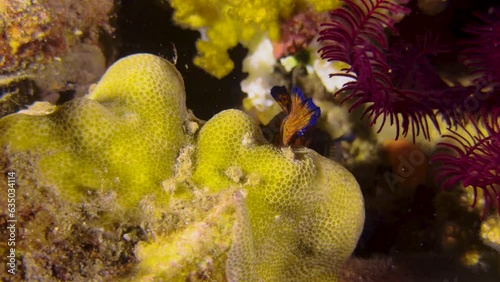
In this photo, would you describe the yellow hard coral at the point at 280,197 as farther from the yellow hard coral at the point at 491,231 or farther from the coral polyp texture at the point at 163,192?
the yellow hard coral at the point at 491,231

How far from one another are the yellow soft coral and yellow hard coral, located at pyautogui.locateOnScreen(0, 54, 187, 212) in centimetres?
92

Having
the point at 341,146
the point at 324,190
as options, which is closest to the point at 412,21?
the point at 341,146

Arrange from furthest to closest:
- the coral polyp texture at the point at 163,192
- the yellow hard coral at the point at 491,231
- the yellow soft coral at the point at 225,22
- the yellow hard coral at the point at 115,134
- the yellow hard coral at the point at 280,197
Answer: the yellow hard coral at the point at 491,231
the yellow soft coral at the point at 225,22
the yellow hard coral at the point at 280,197
the yellow hard coral at the point at 115,134
the coral polyp texture at the point at 163,192

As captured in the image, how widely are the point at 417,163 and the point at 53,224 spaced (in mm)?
3303

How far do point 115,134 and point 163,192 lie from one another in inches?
20.7

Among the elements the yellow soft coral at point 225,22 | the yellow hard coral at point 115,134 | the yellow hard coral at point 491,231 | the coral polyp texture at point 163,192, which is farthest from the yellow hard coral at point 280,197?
the yellow hard coral at point 491,231

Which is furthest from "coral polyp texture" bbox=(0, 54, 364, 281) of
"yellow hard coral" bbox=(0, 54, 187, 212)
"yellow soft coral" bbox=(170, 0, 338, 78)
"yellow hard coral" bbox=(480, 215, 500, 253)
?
"yellow hard coral" bbox=(480, 215, 500, 253)

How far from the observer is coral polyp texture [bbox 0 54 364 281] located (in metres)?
2.06

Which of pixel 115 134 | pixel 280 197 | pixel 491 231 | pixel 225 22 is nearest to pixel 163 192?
Answer: pixel 115 134

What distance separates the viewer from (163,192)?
2410mm

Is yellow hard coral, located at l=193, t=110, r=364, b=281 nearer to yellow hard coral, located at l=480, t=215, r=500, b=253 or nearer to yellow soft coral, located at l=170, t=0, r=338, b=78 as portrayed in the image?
yellow soft coral, located at l=170, t=0, r=338, b=78

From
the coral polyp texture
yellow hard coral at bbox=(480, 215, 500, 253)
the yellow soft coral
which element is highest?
the yellow soft coral

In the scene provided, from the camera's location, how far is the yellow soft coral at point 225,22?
3030mm

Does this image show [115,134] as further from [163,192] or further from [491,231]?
[491,231]
